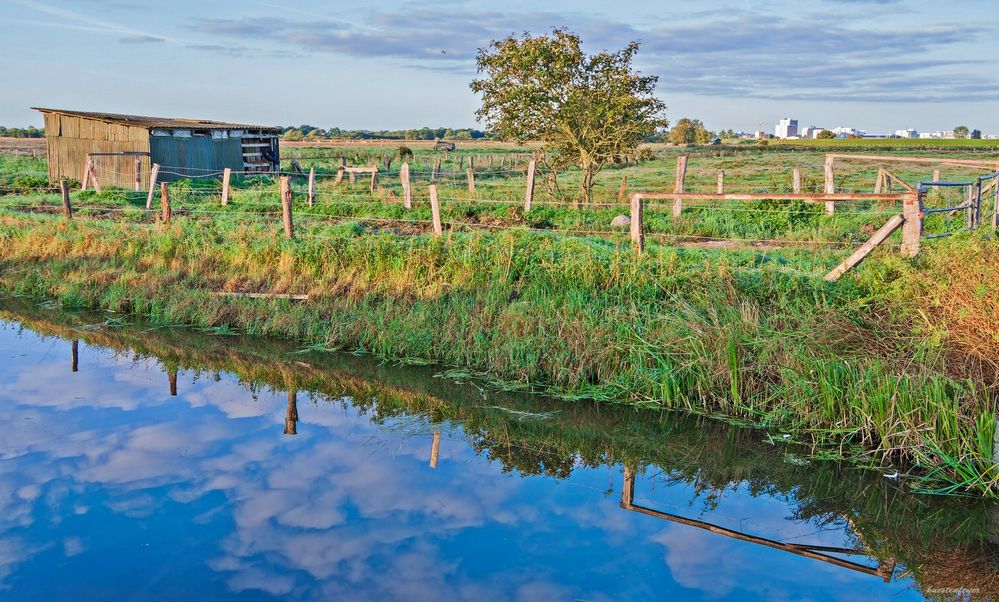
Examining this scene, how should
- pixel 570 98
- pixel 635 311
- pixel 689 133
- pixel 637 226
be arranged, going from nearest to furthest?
1. pixel 635 311
2. pixel 637 226
3. pixel 570 98
4. pixel 689 133

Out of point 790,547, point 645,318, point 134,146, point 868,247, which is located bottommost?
point 790,547

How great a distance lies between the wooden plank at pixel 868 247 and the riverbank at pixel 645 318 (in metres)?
0.23

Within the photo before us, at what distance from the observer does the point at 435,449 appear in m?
8.26

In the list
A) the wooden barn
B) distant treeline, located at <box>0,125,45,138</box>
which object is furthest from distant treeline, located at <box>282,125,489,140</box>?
the wooden barn

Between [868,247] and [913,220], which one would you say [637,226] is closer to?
[868,247]

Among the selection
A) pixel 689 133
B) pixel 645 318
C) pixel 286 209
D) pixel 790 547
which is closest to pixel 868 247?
pixel 645 318

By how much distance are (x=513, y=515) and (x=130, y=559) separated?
285 cm

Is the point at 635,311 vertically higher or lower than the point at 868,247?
lower

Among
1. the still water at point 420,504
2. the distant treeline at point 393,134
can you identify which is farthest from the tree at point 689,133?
the still water at point 420,504

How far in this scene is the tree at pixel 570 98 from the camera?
22.2 metres

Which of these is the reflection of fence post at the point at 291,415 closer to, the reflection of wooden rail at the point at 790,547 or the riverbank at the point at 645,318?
the riverbank at the point at 645,318

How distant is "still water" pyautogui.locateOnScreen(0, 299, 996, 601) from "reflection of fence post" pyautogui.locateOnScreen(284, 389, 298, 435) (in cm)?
4

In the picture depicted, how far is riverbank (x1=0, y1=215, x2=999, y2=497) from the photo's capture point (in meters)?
7.79

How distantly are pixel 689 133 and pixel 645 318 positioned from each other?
8200cm
